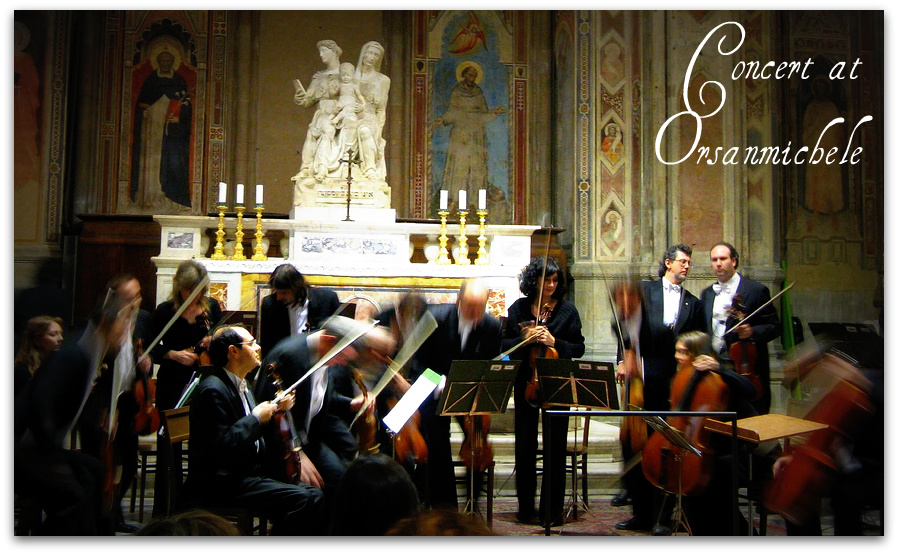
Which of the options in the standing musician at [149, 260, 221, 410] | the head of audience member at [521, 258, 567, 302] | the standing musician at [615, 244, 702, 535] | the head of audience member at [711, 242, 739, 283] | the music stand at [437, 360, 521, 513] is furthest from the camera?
the head of audience member at [711, 242, 739, 283]

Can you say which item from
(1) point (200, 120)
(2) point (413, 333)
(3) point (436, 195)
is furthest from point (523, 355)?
(1) point (200, 120)

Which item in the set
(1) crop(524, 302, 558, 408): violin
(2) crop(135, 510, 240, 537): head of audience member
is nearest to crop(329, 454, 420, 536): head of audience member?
(2) crop(135, 510, 240, 537): head of audience member

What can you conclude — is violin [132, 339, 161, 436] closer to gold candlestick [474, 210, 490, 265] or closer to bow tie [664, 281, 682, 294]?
bow tie [664, 281, 682, 294]

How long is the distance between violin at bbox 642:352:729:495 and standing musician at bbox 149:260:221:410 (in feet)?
8.10

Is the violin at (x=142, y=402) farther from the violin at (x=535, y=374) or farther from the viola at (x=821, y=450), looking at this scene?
the viola at (x=821, y=450)

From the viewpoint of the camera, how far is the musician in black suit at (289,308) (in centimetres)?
508

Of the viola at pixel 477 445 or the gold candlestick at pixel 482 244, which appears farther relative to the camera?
the gold candlestick at pixel 482 244

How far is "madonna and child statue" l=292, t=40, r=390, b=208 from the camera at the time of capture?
8.17m

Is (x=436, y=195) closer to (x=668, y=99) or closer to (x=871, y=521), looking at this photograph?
(x=668, y=99)

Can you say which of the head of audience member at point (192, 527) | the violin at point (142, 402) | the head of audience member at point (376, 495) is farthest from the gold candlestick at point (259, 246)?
the head of audience member at point (192, 527)

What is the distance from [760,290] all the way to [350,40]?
22.9 ft

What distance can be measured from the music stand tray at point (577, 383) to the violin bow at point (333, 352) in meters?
0.98

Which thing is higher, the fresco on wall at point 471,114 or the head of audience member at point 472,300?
the fresco on wall at point 471,114

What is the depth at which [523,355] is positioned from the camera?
524cm
